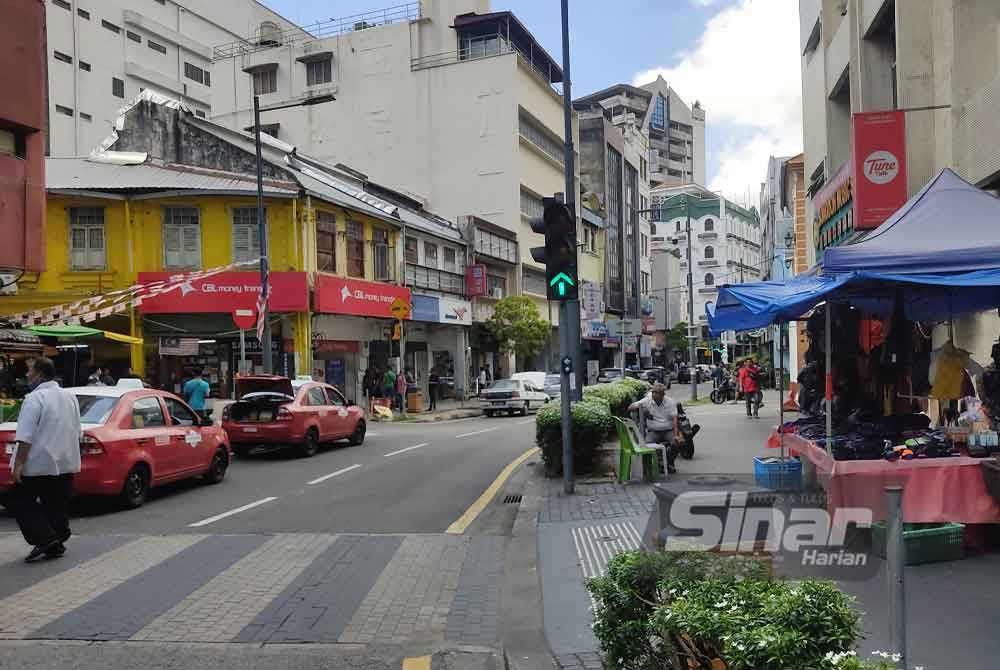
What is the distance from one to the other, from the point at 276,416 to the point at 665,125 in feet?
327

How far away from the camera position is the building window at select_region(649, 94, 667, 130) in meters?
104

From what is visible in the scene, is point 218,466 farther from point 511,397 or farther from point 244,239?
point 511,397

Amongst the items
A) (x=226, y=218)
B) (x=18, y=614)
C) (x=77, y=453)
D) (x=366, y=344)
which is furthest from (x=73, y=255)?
(x=18, y=614)

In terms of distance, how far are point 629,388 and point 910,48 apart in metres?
8.96

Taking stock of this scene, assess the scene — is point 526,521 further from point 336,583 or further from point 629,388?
point 629,388

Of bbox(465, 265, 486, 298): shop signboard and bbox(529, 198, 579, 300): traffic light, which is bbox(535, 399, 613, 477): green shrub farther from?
bbox(465, 265, 486, 298): shop signboard

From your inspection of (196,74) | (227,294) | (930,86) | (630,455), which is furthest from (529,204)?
(630,455)

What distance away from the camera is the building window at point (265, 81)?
158ft

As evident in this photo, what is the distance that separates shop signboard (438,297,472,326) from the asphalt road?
60.8 feet

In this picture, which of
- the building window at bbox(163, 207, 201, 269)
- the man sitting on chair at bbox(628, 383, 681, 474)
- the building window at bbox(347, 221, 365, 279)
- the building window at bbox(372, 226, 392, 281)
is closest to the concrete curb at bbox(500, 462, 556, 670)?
the man sitting on chair at bbox(628, 383, 681, 474)

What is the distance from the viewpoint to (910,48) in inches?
507

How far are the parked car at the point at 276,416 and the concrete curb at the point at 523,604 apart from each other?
24.2 ft

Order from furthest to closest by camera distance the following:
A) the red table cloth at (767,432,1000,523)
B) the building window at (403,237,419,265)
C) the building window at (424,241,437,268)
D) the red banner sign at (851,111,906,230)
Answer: the building window at (424,241,437,268), the building window at (403,237,419,265), the red banner sign at (851,111,906,230), the red table cloth at (767,432,1000,523)

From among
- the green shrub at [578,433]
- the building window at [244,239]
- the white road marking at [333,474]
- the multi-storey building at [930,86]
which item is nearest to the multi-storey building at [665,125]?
the building window at [244,239]
